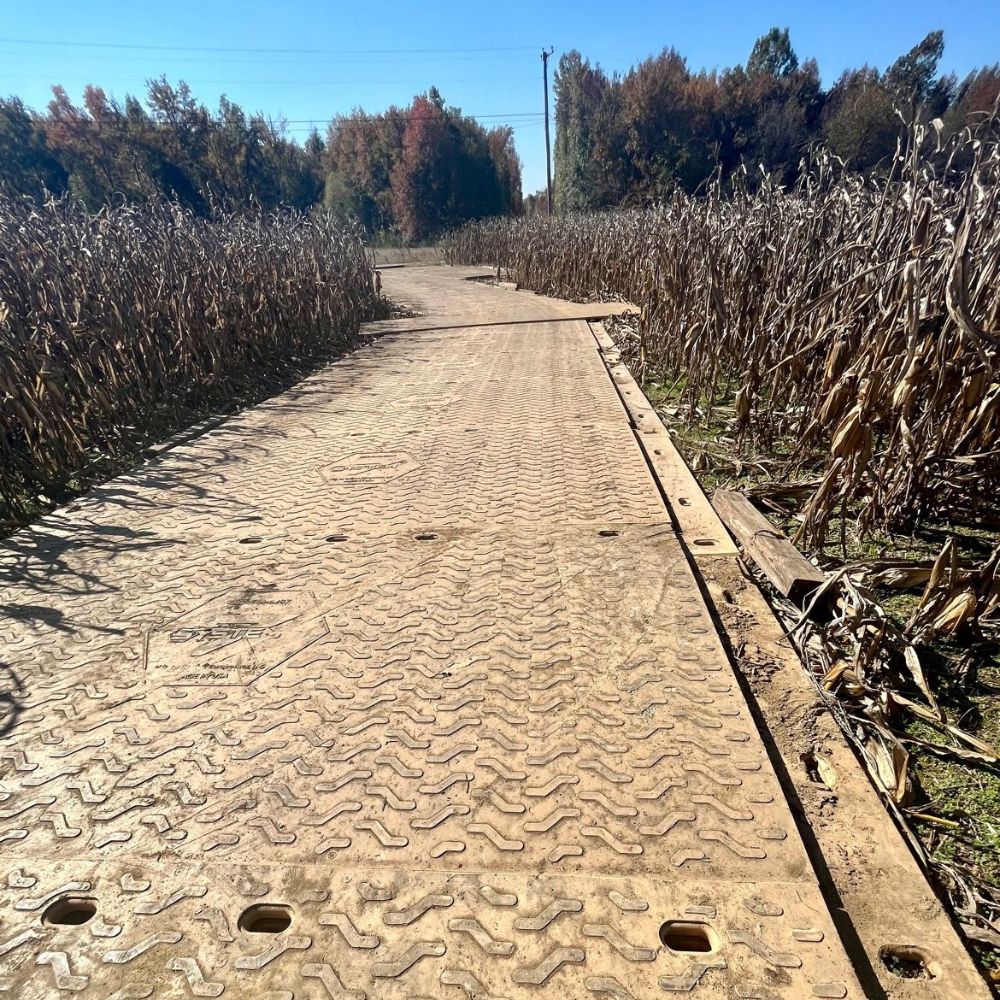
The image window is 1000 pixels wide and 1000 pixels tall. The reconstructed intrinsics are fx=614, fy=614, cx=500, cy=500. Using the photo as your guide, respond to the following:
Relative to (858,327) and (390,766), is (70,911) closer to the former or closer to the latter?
(390,766)

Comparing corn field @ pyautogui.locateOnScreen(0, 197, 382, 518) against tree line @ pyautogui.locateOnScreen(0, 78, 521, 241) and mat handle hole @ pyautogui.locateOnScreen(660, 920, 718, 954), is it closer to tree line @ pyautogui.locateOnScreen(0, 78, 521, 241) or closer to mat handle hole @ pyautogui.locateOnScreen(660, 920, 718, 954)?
mat handle hole @ pyautogui.locateOnScreen(660, 920, 718, 954)

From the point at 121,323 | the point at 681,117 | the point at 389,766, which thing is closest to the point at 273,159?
the point at 681,117

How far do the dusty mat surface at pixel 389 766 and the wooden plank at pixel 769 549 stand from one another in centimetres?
39

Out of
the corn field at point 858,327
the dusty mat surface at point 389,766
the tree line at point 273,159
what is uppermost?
the tree line at point 273,159

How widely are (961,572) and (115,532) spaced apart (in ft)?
14.9

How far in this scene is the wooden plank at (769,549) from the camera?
2.78 m

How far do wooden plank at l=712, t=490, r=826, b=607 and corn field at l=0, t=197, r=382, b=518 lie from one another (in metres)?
4.78

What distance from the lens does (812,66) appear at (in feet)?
124

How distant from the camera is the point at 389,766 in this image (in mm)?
2025

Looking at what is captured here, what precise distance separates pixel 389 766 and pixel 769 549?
6.88ft

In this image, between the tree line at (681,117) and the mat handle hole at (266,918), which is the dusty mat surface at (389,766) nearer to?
the mat handle hole at (266,918)

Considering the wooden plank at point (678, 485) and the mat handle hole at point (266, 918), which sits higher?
the wooden plank at point (678, 485)

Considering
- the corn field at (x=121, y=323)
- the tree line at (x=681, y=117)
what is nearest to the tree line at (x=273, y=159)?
the tree line at (x=681, y=117)

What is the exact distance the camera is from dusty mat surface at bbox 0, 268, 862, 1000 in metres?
1.50
